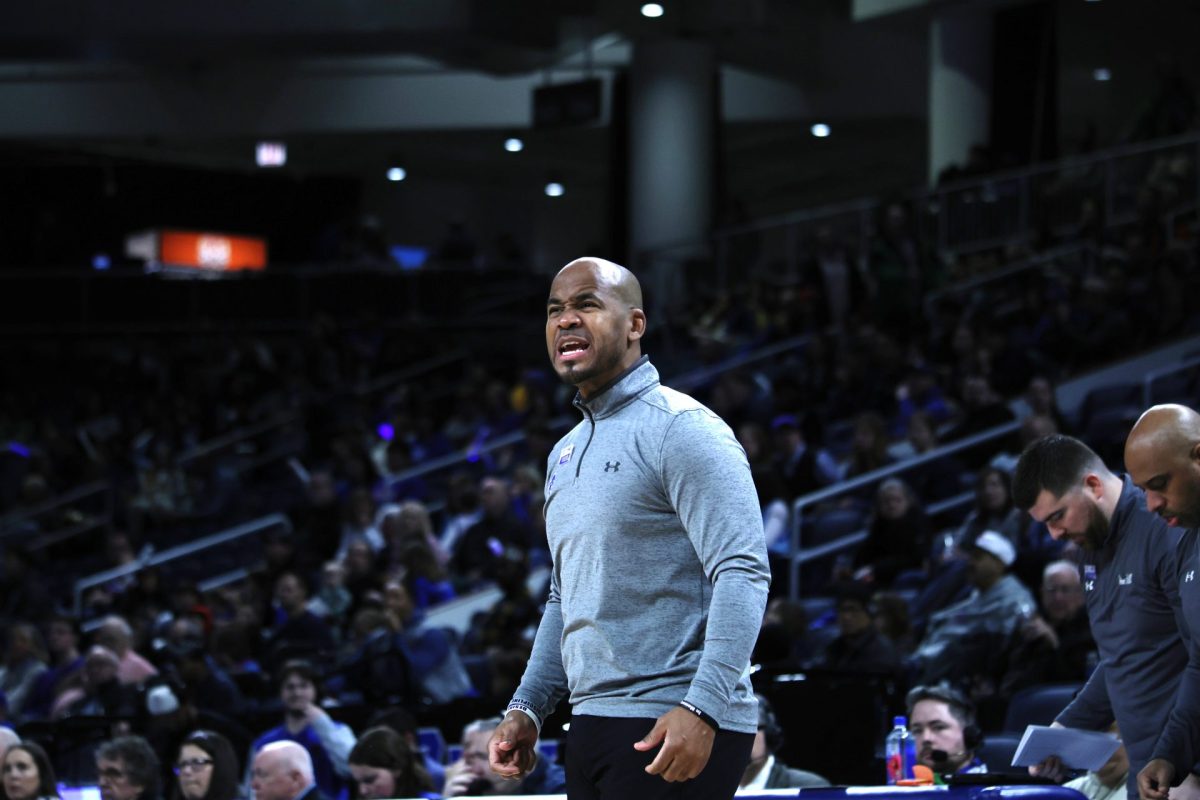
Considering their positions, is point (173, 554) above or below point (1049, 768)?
below

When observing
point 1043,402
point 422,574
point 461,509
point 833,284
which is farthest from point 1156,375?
point 833,284

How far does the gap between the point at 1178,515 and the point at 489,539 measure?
8.10 meters

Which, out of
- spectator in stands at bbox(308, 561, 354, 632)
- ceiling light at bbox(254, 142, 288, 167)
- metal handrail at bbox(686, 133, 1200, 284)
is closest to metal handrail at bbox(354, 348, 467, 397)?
metal handrail at bbox(686, 133, 1200, 284)

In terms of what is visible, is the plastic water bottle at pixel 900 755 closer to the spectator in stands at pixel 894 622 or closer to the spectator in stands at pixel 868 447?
the spectator in stands at pixel 894 622

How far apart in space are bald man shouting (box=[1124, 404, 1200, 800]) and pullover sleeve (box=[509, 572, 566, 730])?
1288 millimetres

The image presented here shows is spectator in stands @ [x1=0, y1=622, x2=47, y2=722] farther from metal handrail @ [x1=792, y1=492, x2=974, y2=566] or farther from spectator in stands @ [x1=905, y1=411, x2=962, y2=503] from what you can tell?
spectator in stands @ [x1=905, y1=411, x2=962, y2=503]

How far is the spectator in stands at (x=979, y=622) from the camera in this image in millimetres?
7957

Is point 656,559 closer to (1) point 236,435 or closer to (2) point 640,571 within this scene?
(2) point 640,571

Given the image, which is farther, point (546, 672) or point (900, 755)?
point (900, 755)

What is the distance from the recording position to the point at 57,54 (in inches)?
694

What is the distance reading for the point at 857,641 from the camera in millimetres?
8156

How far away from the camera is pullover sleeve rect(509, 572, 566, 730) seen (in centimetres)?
358

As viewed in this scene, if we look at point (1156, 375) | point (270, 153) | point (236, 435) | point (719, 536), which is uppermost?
point (270, 153)

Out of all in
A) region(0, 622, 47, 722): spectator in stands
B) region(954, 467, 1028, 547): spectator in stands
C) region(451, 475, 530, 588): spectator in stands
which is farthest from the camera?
region(451, 475, 530, 588): spectator in stands
